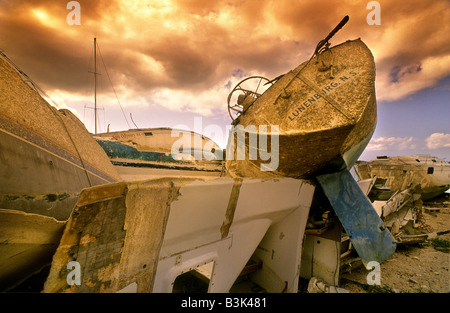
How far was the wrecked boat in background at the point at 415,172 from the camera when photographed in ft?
37.4

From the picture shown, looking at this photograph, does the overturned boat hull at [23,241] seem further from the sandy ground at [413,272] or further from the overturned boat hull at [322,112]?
the sandy ground at [413,272]

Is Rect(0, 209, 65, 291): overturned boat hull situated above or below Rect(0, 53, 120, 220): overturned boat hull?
below

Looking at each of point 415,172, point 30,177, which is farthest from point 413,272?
point 415,172

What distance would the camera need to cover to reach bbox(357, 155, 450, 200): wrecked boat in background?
11.4m

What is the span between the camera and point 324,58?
2.49 m

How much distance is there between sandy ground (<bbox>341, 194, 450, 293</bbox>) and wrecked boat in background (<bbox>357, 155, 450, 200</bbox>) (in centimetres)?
711

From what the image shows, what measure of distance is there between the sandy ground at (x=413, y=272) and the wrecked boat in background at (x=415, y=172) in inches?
280

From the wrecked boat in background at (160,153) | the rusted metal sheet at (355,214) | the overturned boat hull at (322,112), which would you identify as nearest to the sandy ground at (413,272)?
the rusted metal sheet at (355,214)

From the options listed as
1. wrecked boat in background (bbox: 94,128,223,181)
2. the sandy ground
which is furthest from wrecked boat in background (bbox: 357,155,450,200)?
wrecked boat in background (bbox: 94,128,223,181)

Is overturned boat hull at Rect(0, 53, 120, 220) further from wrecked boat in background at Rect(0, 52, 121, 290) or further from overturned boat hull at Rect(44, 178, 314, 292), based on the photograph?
overturned boat hull at Rect(44, 178, 314, 292)

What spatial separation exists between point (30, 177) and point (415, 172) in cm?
1646

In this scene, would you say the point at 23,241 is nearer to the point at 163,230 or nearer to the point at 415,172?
the point at 163,230

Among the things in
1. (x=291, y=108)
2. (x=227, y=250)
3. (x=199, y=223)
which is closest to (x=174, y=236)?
(x=199, y=223)

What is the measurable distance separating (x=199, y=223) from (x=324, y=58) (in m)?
2.60
